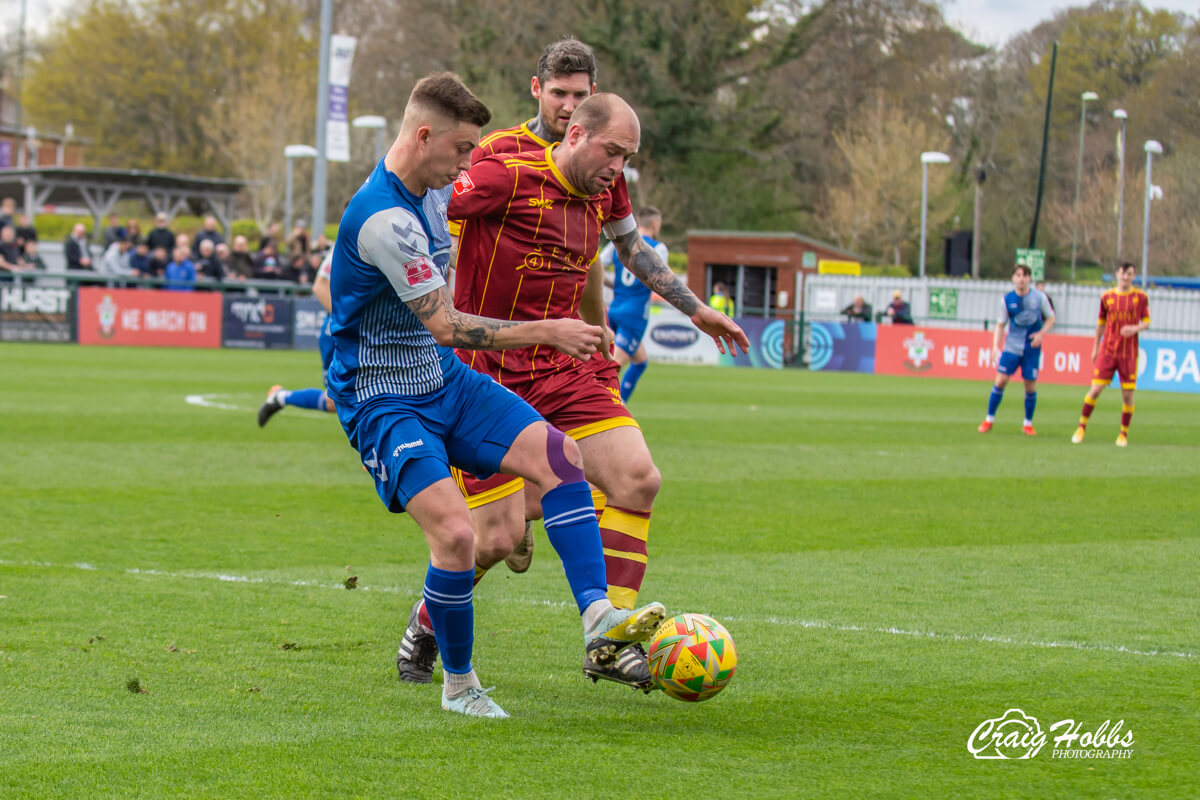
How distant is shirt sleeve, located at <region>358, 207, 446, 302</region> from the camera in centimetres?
425

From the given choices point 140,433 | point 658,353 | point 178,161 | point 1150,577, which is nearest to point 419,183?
point 1150,577

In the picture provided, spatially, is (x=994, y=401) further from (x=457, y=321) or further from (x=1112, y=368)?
(x=457, y=321)

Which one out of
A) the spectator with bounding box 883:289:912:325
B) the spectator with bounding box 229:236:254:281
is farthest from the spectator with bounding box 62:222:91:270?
the spectator with bounding box 883:289:912:325

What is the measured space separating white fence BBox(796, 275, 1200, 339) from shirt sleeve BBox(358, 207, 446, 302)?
107 ft

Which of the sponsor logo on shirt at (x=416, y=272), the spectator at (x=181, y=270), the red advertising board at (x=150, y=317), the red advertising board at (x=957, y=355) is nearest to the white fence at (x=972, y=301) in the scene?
the red advertising board at (x=957, y=355)

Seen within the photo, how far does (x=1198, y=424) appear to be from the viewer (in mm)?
18688

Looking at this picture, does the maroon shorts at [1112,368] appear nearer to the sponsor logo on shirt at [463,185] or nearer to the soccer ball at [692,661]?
the sponsor logo on shirt at [463,185]

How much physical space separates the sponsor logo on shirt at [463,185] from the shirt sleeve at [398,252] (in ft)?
2.91

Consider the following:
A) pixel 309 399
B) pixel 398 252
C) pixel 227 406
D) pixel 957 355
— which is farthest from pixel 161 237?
pixel 398 252

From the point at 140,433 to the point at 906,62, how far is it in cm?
4509

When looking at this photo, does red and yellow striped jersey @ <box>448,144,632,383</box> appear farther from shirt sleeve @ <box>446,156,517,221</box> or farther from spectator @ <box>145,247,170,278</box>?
Result: spectator @ <box>145,247,170,278</box>

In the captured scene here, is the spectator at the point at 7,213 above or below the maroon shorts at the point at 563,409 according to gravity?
above

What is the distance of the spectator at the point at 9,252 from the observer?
91.0 ft

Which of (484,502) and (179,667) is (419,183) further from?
(179,667)
